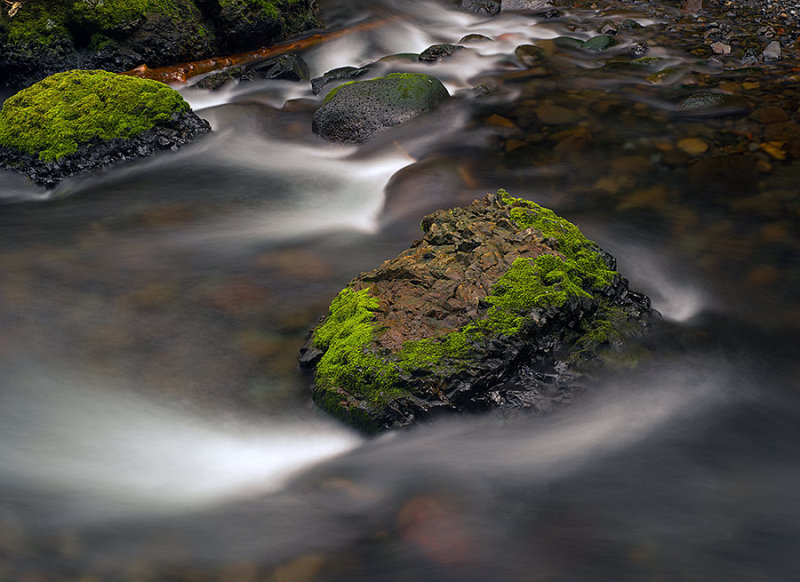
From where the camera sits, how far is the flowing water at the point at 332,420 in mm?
3053

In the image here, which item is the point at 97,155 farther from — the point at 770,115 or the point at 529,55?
the point at 770,115

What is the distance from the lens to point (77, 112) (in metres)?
8.13

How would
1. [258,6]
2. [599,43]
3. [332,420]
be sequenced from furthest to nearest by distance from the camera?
[258,6]
[599,43]
[332,420]

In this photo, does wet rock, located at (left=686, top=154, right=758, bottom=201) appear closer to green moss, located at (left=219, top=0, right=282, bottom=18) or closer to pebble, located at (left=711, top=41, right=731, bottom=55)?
pebble, located at (left=711, top=41, right=731, bottom=55)

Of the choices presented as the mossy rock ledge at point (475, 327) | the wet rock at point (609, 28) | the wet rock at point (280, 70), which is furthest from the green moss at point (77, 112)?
the wet rock at point (609, 28)

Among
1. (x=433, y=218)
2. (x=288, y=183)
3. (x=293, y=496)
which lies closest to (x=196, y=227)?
(x=288, y=183)

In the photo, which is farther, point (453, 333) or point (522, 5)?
point (522, 5)

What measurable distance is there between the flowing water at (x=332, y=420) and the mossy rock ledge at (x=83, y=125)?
309 millimetres

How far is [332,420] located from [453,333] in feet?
3.00

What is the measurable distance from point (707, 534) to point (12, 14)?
11.8 metres

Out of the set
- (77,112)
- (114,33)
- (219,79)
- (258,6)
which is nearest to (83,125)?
(77,112)

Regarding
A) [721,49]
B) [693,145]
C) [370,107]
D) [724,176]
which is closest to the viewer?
[724,176]

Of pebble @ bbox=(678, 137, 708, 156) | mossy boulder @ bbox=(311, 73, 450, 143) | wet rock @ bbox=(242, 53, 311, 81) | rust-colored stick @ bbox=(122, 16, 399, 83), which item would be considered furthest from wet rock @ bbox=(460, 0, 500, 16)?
pebble @ bbox=(678, 137, 708, 156)

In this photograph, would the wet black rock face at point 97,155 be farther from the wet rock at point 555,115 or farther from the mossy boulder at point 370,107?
the wet rock at point 555,115
